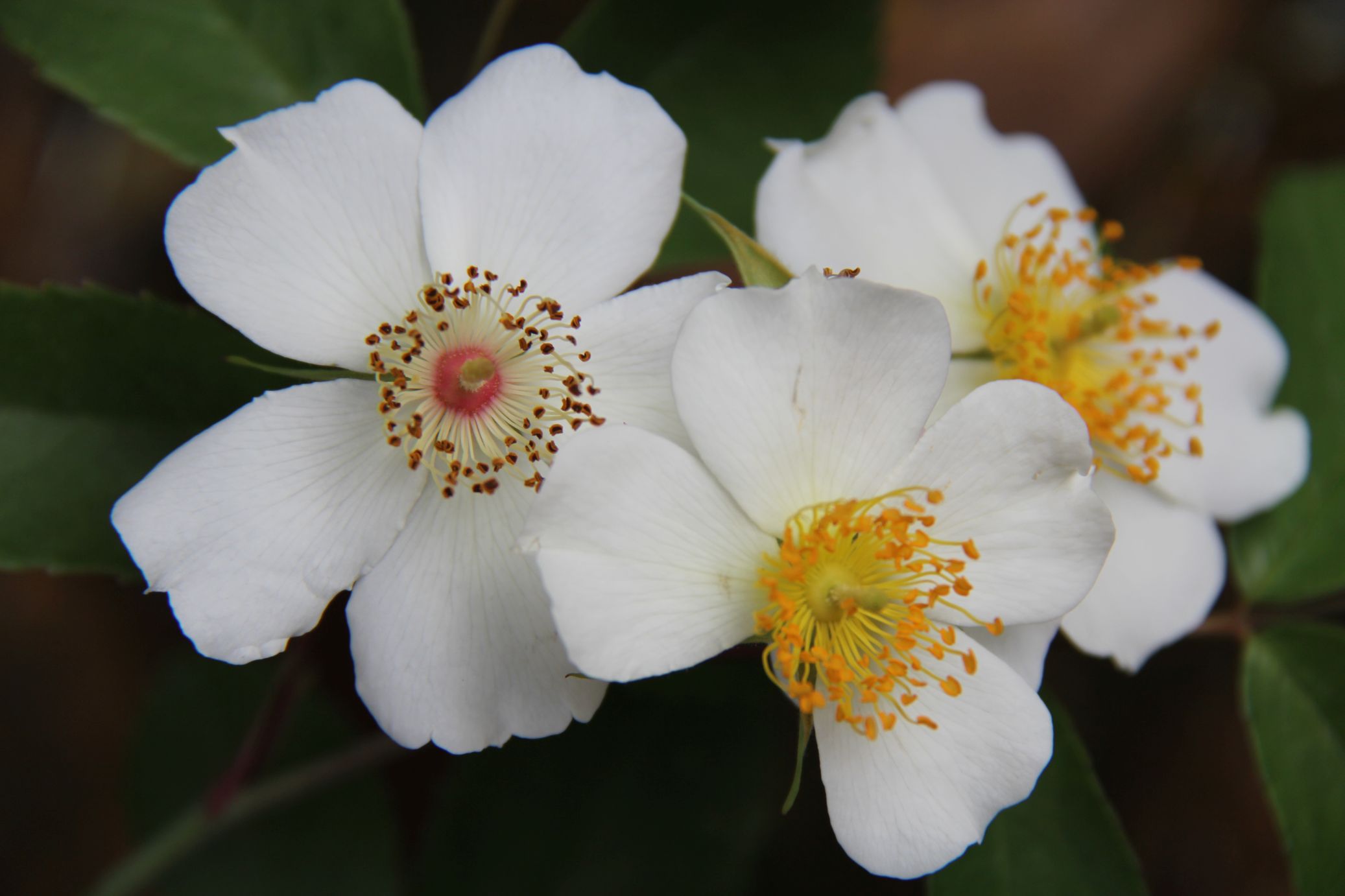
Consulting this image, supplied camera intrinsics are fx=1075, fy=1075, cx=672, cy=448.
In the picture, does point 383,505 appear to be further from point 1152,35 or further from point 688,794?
point 1152,35

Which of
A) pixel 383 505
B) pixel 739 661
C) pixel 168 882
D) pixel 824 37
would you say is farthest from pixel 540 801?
pixel 824 37

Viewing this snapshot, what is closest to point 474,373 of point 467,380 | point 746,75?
point 467,380

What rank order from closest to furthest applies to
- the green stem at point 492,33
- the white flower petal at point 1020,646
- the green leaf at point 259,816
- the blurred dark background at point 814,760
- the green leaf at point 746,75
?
the white flower petal at point 1020,646, the green stem at point 492,33, the green leaf at point 746,75, the green leaf at point 259,816, the blurred dark background at point 814,760

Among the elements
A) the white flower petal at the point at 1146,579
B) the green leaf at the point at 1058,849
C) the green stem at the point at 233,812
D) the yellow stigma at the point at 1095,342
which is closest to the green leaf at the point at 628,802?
the green stem at the point at 233,812

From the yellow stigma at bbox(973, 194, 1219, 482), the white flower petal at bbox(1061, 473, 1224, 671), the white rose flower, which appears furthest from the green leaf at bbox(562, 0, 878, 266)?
the white flower petal at bbox(1061, 473, 1224, 671)

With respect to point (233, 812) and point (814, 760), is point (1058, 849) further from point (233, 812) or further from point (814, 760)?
point (233, 812)

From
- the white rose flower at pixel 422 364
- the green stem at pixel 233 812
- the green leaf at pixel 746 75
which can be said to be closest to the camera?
the white rose flower at pixel 422 364

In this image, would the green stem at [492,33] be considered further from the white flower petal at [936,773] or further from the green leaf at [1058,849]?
the green leaf at [1058,849]
